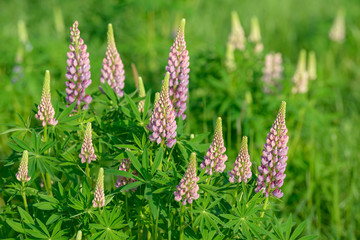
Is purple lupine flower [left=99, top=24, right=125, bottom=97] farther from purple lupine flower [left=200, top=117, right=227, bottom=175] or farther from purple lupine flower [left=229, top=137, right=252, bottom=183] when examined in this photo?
purple lupine flower [left=229, top=137, right=252, bottom=183]

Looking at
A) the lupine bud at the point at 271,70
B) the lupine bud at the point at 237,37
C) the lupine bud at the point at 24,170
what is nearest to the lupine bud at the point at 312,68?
the lupine bud at the point at 271,70

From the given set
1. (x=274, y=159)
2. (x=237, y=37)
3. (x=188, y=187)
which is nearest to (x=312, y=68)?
(x=237, y=37)

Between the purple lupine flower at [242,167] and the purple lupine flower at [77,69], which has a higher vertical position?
the purple lupine flower at [77,69]

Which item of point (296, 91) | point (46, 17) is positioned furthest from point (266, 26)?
point (46, 17)

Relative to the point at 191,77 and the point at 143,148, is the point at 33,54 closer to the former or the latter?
the point at 191,77

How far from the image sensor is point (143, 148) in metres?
2.11

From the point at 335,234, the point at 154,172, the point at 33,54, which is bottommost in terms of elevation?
the point at 335,234

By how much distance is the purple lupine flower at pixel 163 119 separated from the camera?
1922mm

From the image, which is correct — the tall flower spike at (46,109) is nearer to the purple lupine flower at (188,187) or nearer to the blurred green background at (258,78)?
the blurred green background at (258,78)

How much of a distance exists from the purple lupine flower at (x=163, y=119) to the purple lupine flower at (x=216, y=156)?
18 cm

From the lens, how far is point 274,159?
6.45ft

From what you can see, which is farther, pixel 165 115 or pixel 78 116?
pixel 78 116

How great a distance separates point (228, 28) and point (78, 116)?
5066 mm

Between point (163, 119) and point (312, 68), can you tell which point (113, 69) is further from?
point (312, 68)
